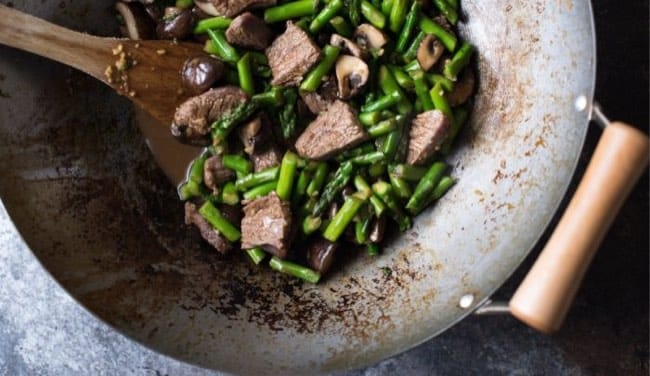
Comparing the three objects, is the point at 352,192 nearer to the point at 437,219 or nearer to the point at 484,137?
the point at 437,219

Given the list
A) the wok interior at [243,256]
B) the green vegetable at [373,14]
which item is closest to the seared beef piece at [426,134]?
the wok interior at [243,256]

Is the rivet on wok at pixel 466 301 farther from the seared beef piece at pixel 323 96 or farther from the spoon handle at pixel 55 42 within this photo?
the spoon handle at pixel 55 42

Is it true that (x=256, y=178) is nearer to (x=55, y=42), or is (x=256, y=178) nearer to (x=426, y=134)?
(x=426, y=134)

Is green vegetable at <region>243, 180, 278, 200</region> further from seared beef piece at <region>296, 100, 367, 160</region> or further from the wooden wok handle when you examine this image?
the wooden wok handle

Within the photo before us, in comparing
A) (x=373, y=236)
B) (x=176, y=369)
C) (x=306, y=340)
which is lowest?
(x=176, y=369)

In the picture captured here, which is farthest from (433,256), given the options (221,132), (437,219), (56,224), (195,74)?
(56,224)

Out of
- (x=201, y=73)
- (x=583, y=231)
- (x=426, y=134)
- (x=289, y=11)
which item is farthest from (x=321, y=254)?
(x=583, y=231)
